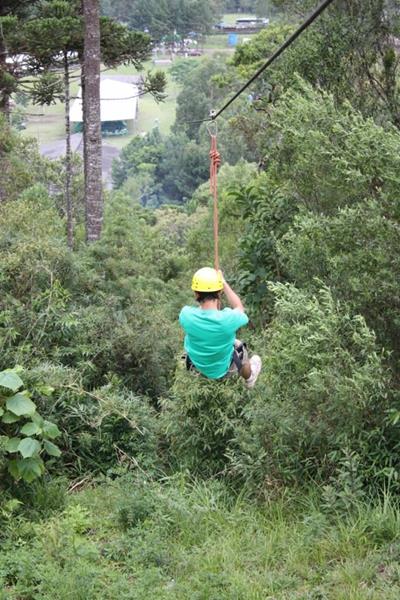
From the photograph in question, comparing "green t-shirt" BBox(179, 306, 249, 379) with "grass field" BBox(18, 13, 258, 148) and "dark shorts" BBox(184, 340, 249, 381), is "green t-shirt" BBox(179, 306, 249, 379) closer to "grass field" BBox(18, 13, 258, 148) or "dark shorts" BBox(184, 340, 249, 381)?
"dark shorts" BBox(184, 340, 249, 381)

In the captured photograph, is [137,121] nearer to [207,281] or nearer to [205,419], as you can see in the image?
[205,419]

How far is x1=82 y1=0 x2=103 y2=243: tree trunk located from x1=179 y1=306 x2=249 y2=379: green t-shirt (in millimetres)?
8113

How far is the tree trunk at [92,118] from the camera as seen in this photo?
40.5ft

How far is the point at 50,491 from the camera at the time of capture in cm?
548

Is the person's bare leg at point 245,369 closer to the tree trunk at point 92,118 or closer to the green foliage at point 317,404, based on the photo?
the green foliage at point 317,404

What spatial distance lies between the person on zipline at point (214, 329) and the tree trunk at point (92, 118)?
8.01m

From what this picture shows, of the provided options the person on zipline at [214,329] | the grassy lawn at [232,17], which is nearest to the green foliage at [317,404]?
the person on zipline at [214,329]

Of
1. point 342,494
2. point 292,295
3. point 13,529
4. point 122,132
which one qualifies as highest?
point 292,295

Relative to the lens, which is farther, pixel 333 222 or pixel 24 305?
pixel 24 305

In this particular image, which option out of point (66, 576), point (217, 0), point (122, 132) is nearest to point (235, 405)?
point (66, 576)

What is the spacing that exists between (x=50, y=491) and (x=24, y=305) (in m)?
2.29

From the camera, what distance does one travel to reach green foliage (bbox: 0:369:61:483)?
512cm

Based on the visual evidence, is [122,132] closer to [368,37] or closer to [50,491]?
[368,37]

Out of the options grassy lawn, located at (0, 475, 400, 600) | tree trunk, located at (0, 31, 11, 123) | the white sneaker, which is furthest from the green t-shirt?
tree trunk, located at (0, 31, 11, 123)
